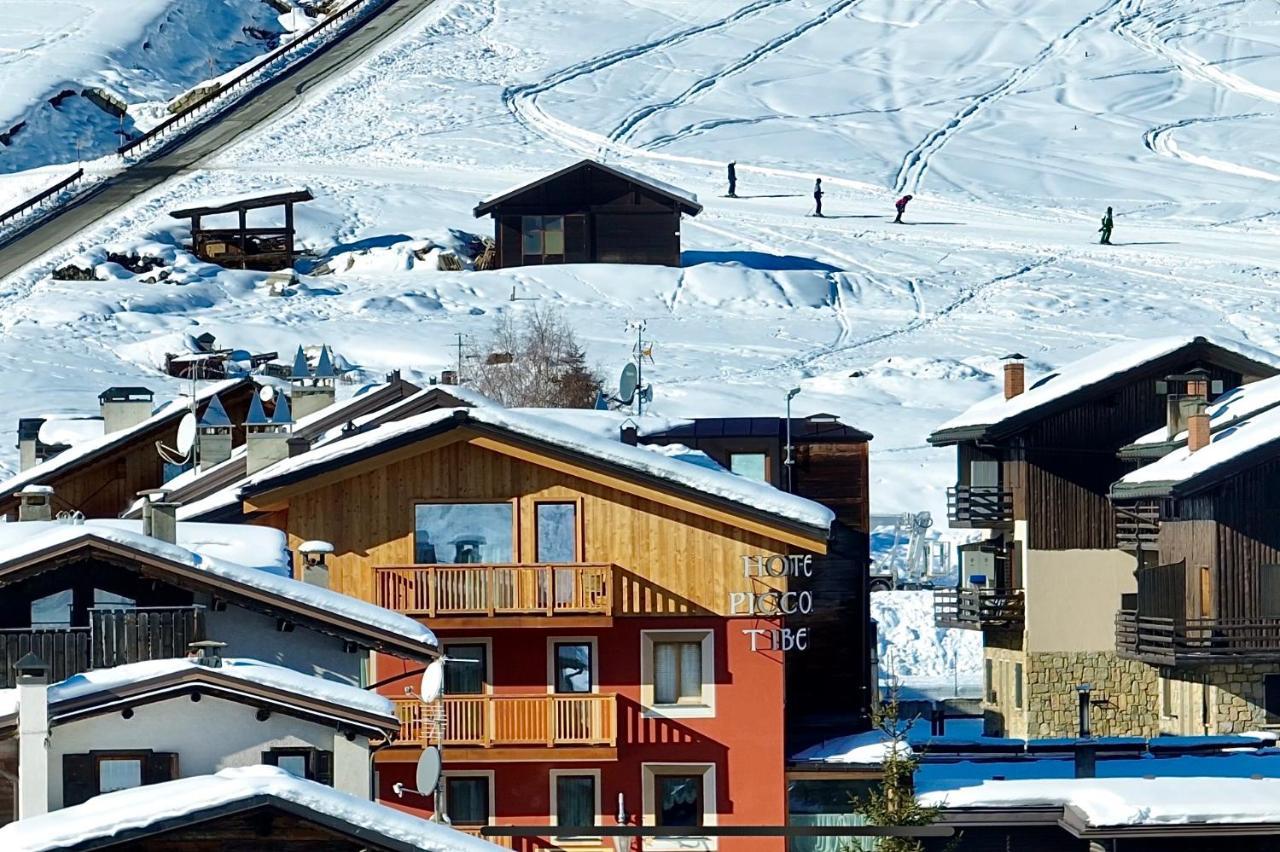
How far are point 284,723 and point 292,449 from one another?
11032mm

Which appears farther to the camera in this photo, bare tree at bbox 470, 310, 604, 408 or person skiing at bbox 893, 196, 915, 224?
person skiing at bbox 893, 196, 915, 224

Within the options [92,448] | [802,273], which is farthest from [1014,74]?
[92,448]

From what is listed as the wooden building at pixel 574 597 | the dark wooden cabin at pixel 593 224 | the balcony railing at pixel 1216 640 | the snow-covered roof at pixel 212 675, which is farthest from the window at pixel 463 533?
the dark wooden cabin at pixel 593 224

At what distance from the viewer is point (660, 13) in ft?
405

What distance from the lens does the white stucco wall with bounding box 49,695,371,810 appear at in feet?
66.1

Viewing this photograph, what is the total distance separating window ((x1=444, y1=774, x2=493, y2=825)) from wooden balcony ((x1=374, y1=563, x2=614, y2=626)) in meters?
1.59

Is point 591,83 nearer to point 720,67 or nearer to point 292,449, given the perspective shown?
point 720,67

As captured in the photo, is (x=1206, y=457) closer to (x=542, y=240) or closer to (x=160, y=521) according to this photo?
(x=160, y=521)

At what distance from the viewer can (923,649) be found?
45438 millimetres

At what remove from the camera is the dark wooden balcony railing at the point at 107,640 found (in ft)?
71.1

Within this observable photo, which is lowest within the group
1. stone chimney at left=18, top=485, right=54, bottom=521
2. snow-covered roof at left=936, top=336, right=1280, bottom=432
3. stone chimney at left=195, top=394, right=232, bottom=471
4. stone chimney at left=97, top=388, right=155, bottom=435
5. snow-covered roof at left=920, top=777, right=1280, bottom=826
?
snow-covered roof at left=920, top=777, right=1280, bottom=826

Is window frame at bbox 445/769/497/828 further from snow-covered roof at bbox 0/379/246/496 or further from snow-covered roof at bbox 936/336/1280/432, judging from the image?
snow-covered roof at bbox 936/336/1280/432

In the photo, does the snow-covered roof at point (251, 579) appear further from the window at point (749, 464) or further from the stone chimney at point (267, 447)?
the window at point (749, 464)

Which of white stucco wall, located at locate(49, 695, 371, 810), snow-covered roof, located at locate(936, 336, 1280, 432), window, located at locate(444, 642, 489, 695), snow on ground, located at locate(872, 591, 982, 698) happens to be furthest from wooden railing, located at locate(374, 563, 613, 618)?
snow on ground, located at locate(872, 591, 982, 698)
